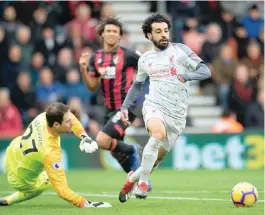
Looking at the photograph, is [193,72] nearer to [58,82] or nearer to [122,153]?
[122,153]

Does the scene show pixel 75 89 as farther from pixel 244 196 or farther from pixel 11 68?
pixel 244 196

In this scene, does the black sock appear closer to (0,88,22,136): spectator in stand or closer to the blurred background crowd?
the blurred background crowd

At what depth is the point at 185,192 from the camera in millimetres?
12672

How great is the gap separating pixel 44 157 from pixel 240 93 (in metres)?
10.2

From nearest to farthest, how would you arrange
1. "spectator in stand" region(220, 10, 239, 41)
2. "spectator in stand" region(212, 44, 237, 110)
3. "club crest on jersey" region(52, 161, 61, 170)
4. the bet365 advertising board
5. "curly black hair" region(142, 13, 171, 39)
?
"club crest on jersey" region(52, 161, 61, 170), "curly black hair" region(142, 13, 171, 39), the bet365 advertising board, "spectator in stand" region(212, 44, 237, 110), "spectator in stand" region(220, 10, 239, 41)

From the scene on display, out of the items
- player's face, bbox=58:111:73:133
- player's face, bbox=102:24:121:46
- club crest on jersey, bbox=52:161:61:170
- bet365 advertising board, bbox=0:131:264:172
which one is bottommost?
bet365 advertising board, bbox=0:131:264:172

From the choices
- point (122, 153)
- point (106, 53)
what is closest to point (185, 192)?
point (122, 153)

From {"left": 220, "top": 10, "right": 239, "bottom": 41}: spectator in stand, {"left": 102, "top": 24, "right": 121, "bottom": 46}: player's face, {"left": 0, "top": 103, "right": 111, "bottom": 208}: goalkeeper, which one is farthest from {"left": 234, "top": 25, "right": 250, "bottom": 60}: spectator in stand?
{"left": 0, "top": 103, "right": 111, "bottom": 208}: goalkeeper

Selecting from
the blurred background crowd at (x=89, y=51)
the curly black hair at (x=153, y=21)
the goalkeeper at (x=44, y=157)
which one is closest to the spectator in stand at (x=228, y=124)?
the blurred background crowd at (x=89, y=51)

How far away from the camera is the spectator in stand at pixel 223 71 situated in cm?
1977

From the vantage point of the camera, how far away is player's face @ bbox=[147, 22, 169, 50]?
434 inches

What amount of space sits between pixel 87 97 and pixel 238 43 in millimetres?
3949

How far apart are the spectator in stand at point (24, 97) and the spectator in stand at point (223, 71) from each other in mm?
4148

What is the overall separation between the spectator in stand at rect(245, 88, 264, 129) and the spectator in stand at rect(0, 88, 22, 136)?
5.01 m
